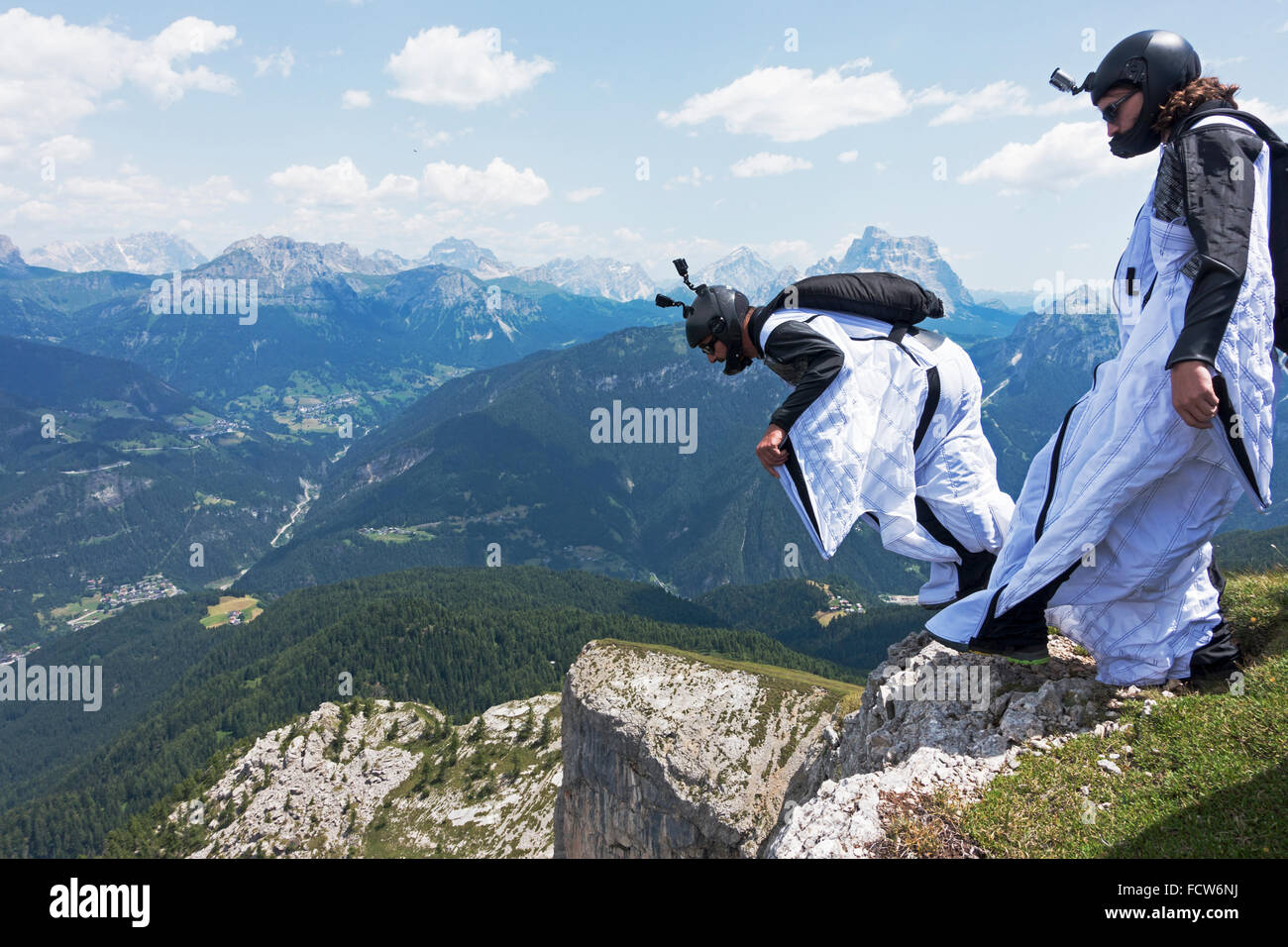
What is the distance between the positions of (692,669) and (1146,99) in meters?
59.0

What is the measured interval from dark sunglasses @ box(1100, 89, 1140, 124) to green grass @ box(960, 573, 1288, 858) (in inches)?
204

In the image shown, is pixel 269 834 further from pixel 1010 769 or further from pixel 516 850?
pixel 1010 769

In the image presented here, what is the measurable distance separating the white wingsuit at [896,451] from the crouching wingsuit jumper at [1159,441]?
2.25ft

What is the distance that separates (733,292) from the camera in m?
8.61

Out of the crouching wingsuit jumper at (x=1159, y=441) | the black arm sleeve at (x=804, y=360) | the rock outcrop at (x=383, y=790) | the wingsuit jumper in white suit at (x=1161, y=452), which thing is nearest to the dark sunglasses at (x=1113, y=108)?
the crouching wingsuit jumper at (x=1159, y=441)

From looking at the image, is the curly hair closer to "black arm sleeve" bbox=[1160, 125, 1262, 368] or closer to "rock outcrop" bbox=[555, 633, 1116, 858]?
"black arm sleeve" bbox=[1160, 125, 1262, 368]

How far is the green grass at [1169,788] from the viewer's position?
16.3 feet

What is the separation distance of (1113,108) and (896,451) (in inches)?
138

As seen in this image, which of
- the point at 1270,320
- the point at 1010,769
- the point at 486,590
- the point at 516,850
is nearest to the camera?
the point at 1270,320

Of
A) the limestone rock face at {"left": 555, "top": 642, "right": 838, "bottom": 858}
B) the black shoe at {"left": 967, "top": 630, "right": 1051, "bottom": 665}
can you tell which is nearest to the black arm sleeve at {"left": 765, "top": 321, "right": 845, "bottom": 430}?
the black shoe at {"left": 967, "top": 630, "right": 1051, "bottom": 665}

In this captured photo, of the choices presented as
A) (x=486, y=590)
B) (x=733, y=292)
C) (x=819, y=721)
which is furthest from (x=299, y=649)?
(x=733, y=292)

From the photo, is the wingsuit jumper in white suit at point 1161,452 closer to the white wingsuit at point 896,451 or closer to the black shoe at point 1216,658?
the black shoe at point 1216,658

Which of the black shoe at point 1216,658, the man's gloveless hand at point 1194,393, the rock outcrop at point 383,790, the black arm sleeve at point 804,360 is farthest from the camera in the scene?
the rock outcrop at point 383,790

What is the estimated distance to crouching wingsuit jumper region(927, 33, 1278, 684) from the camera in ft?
A: 17.4
